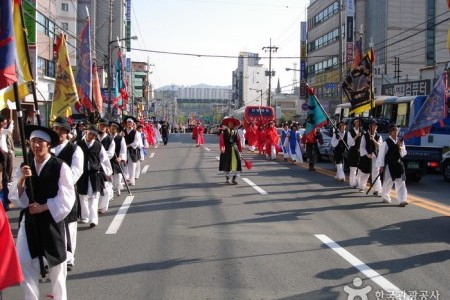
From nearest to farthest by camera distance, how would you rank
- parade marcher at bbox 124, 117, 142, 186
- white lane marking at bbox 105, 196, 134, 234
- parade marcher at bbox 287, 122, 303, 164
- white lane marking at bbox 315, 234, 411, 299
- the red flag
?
the red flag → white lane marking at bbox 315, 234, 411, 299 → white lane marking at bbox 105, 196, 134, 234 → parade marcher at bbox 124, 117, 142, 186 → parade marcher at bbox 287, 122, 303, 164

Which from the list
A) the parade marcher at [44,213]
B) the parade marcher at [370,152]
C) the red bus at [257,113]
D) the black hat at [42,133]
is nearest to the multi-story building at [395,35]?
the red bus at [257,113]

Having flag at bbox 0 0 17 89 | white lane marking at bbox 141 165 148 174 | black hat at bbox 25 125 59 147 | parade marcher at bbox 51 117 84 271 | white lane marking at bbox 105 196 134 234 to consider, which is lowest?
white lane marking at bbox 105 196 134 234

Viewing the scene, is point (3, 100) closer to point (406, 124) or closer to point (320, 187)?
point (320, 187)

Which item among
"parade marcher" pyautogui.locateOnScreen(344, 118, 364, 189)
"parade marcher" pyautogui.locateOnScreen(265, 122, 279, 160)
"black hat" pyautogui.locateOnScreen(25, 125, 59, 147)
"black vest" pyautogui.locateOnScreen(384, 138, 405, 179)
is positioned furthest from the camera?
"parade marcher" pyautogui.locateOnScreen(265, 122, 279, 160)

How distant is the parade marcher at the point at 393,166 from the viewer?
11.2 m

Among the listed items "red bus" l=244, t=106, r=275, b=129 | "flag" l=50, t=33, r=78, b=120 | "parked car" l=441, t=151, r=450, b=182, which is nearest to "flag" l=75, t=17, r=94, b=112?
"flag" l=50, t=33, r=78, b=120

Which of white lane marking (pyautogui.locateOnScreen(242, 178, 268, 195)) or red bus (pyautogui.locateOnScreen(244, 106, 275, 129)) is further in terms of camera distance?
red bus (pyautogui.locateOnScreen(244, 106, 275, 129))

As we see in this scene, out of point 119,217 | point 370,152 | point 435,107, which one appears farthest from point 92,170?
point 370,152

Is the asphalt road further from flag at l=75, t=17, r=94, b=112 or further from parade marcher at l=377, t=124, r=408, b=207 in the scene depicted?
flag at l=75, t=17, r=94, b=112

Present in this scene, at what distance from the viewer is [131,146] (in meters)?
14.4

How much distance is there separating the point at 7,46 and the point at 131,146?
9.53 metres

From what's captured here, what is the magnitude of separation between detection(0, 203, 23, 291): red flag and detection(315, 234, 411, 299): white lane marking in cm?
362

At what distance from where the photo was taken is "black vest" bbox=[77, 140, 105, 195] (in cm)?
873

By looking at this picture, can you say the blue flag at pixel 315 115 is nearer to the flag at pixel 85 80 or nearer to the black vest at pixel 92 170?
the flag at pixel 85 80
